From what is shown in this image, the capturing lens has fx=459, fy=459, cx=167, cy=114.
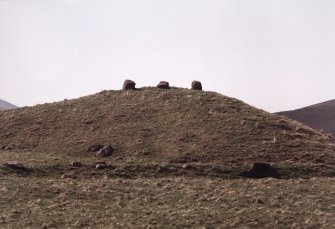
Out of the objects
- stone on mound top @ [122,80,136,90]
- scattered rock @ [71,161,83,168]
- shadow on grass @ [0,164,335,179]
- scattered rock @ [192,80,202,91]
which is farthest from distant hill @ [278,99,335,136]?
scattered rock @ [71,161,83,168]

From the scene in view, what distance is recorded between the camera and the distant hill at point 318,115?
150850 mm

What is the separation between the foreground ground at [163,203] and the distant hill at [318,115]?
4740 inches

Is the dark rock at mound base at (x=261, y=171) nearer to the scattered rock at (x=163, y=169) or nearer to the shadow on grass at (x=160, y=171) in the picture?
the shadow on grass at (x=160, y=171)

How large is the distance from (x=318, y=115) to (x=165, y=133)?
455ft

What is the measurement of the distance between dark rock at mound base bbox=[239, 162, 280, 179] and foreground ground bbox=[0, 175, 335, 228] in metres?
2.29

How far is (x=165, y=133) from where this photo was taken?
42.0m

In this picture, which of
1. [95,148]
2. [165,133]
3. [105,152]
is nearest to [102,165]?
[105,152]

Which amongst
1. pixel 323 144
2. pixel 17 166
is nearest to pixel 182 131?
pixel 323 144

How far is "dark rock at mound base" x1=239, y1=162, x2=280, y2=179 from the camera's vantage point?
3253 cm

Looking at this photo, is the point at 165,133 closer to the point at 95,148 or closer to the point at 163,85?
the point at 95,148

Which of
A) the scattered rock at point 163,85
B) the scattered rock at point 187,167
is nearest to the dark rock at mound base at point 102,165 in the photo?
the scattered rock at point 187,167

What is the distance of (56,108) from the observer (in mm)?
52812

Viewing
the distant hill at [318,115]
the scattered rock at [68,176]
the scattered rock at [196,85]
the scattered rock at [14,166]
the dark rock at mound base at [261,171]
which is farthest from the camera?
the distant hill at [318,115]

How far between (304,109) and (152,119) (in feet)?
494
